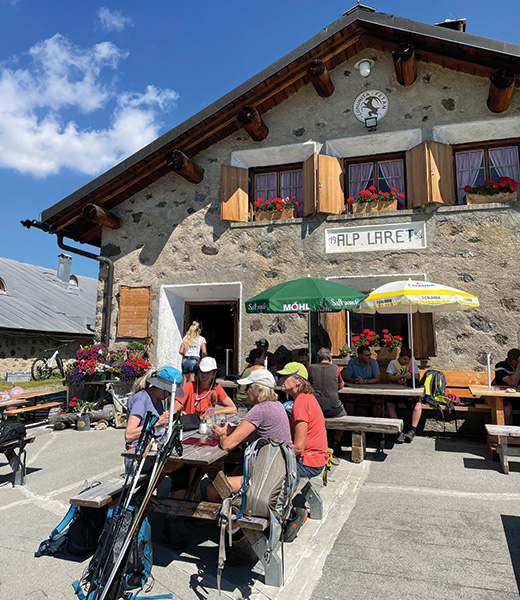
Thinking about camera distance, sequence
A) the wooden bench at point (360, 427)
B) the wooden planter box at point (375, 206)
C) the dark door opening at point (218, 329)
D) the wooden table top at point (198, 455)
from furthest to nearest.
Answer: the dark door opening at point (218, 329)
the wooden planter box at point (375, 206)
the wooden bench at point (360, 427)
the wooden table top at point (198, 455)

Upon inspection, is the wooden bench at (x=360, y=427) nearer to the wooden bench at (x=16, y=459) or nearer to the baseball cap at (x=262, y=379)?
the baseball cap at (x=262, y=379)

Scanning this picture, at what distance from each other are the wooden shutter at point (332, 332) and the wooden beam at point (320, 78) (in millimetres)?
4354

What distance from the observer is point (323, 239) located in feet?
28.4

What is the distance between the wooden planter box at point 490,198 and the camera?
7.79m

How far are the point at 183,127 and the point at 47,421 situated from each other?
6.21 m

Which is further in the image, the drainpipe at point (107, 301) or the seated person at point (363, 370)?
the drainpipe at point (107, 301)

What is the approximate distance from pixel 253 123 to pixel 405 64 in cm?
290

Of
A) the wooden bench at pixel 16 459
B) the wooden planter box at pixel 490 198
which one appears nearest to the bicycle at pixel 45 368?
the wooden bench at pixel 16 459

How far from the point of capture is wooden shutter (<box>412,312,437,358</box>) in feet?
25.5

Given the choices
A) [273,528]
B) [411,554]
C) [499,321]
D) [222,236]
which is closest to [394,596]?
[411,554]

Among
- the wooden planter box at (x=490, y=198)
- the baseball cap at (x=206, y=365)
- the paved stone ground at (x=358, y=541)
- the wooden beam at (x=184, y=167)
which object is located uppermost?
the wooden beam at (x=184, y=167)

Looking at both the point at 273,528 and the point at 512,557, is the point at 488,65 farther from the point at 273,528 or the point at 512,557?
the point at 273,528

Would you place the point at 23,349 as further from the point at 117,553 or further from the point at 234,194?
the point at 117,553

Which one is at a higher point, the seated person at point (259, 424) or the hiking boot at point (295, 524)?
the seated person at point (259, 424)
